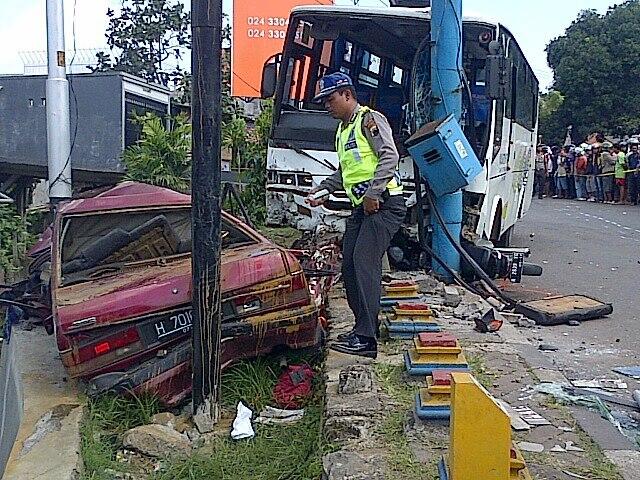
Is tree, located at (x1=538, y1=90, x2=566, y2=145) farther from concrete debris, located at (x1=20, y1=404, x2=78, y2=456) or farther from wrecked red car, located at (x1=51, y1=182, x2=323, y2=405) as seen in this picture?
concrete debris, located at (x1=20, y1=404, x2=78, y2=456)

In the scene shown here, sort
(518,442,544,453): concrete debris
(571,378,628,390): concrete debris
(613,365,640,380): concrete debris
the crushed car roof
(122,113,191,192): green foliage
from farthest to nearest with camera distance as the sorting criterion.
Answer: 1. (122,113,191,192): green foliage
2. the crushed car roof
3. (613,365,640,380): concrete debris
4. (571,378,628,390): concrete debris
5. (518,442,544,453): concrete debris

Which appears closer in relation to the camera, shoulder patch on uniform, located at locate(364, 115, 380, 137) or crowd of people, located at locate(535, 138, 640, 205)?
shoulder patch on uniform, located at locate(364, 115, 380, 137)

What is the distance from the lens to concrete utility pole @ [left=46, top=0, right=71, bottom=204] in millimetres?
8844

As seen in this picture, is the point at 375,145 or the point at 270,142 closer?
the point at 375,145

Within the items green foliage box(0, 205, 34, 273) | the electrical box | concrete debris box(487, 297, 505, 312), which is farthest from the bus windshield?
green foliage box(0, 205, 34, 273)

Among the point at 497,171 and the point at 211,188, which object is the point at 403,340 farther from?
the point at 497,171

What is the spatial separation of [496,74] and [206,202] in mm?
3999

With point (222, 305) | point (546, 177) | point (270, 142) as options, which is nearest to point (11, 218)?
point (270, 142)

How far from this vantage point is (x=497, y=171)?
9000 millimetres

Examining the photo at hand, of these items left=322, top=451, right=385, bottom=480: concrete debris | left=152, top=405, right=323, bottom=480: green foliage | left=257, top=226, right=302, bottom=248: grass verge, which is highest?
left=257, top=226, right=302, bottom=248: grass verge

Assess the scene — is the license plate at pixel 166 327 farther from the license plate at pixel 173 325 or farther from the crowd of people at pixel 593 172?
the crowd of people at pixel 593 172

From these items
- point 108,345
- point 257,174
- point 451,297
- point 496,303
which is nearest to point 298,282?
point 108,345

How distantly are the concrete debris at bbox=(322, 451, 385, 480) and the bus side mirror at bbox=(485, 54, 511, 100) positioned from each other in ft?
15.5

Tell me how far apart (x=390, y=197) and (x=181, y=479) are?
216 centimetres
